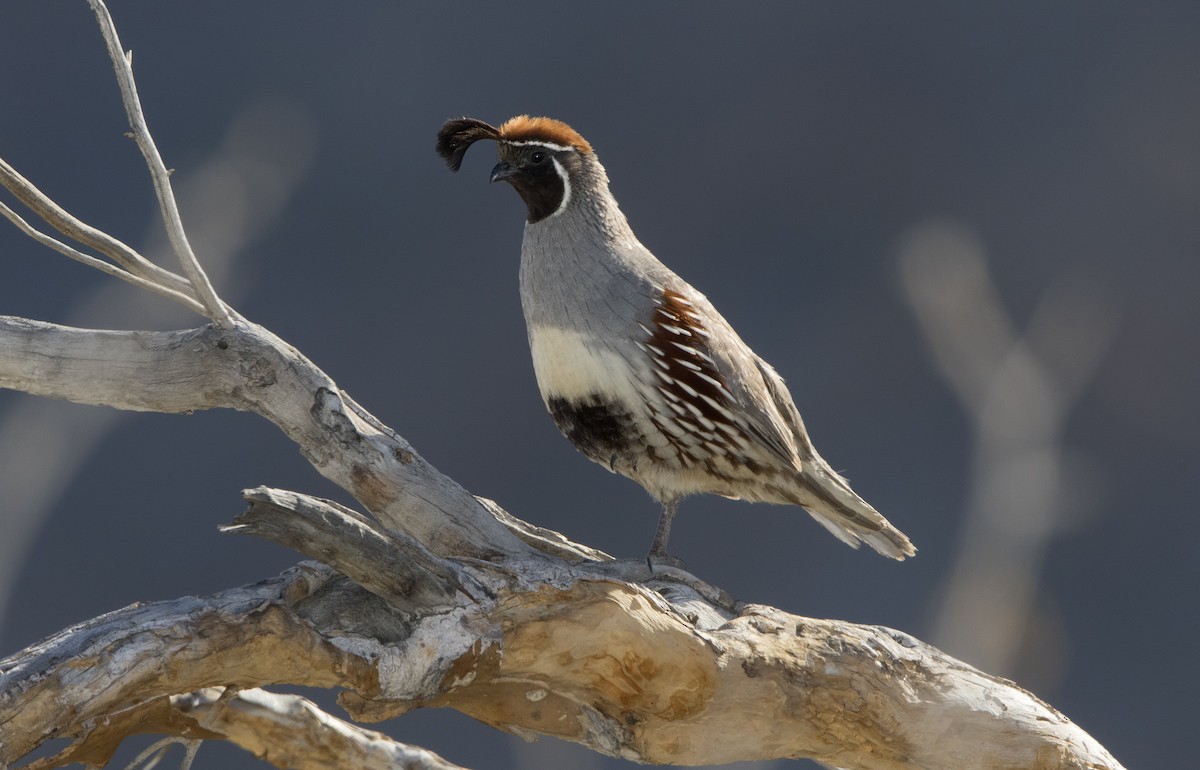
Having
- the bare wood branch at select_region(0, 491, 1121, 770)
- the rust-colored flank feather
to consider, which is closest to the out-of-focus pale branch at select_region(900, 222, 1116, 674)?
the bare wood branch at select_region(0, 491, 1121, 770)

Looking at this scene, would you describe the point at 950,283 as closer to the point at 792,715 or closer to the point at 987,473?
the point at 987,473

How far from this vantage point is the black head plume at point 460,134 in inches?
102

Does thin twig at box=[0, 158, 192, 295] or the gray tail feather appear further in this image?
the gray tail feather

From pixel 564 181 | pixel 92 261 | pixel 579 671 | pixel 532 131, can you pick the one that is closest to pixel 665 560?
pixel 579 671

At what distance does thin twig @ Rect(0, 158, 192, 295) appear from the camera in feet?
6.79

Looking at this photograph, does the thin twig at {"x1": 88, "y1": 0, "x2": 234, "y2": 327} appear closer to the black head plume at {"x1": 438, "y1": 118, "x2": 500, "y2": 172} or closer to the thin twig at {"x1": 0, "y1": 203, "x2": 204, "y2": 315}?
the thin twig at {"x1": 0, "y1": 203, "x2": 204, "y2": 315}

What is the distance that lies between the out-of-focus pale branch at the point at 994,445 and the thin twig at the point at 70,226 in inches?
98.0

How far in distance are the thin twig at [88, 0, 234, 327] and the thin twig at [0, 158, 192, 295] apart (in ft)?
0.11

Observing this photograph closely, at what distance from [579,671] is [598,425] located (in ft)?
2.11

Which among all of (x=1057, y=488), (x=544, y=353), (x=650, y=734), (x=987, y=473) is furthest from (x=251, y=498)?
(x=1057, y=488)

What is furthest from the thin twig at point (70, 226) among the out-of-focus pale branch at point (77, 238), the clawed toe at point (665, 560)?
the clawed toe at point (665, 560)

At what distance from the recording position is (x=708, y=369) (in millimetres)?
2547

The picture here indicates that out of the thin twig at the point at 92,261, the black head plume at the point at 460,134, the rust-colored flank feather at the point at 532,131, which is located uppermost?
the rust-colored flank feather at the point at 532,131

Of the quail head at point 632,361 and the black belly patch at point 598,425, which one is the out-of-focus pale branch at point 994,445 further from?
the black belly patch at point 598,425
